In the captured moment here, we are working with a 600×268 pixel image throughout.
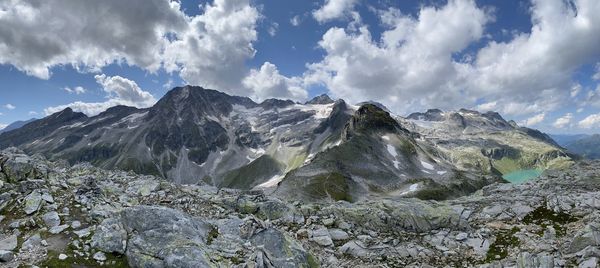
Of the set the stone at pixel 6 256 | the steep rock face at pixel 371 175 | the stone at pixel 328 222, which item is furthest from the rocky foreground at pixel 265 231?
the steep rock face at pixel 371 175

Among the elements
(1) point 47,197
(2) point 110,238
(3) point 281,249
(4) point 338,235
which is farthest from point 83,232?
(4) point 338,235

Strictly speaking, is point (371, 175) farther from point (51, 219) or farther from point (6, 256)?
point (6, 256)

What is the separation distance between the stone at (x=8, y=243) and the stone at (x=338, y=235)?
18421mm

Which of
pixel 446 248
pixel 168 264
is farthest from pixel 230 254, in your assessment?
pixel 446 248

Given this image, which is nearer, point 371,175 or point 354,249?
point 354,249

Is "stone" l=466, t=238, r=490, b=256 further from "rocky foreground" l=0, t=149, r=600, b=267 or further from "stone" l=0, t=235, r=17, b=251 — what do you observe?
"stone" l=0, t=235, r=17, b=251

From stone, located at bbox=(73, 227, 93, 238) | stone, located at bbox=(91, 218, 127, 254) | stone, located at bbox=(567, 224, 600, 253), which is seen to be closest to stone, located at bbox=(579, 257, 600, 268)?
stone, located at bbox=(567, 224, 600, 253)

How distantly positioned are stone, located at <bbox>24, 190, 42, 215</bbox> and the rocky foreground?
0.18ft

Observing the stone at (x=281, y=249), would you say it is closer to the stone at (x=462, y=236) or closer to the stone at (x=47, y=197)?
the stone at (x=47, y=197)

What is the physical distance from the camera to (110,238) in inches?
704

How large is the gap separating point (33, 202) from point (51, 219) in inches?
107

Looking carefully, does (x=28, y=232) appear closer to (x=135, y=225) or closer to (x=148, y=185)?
(x=135, y=225)

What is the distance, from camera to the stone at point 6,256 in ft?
50.6

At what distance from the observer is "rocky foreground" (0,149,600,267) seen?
1745cm
